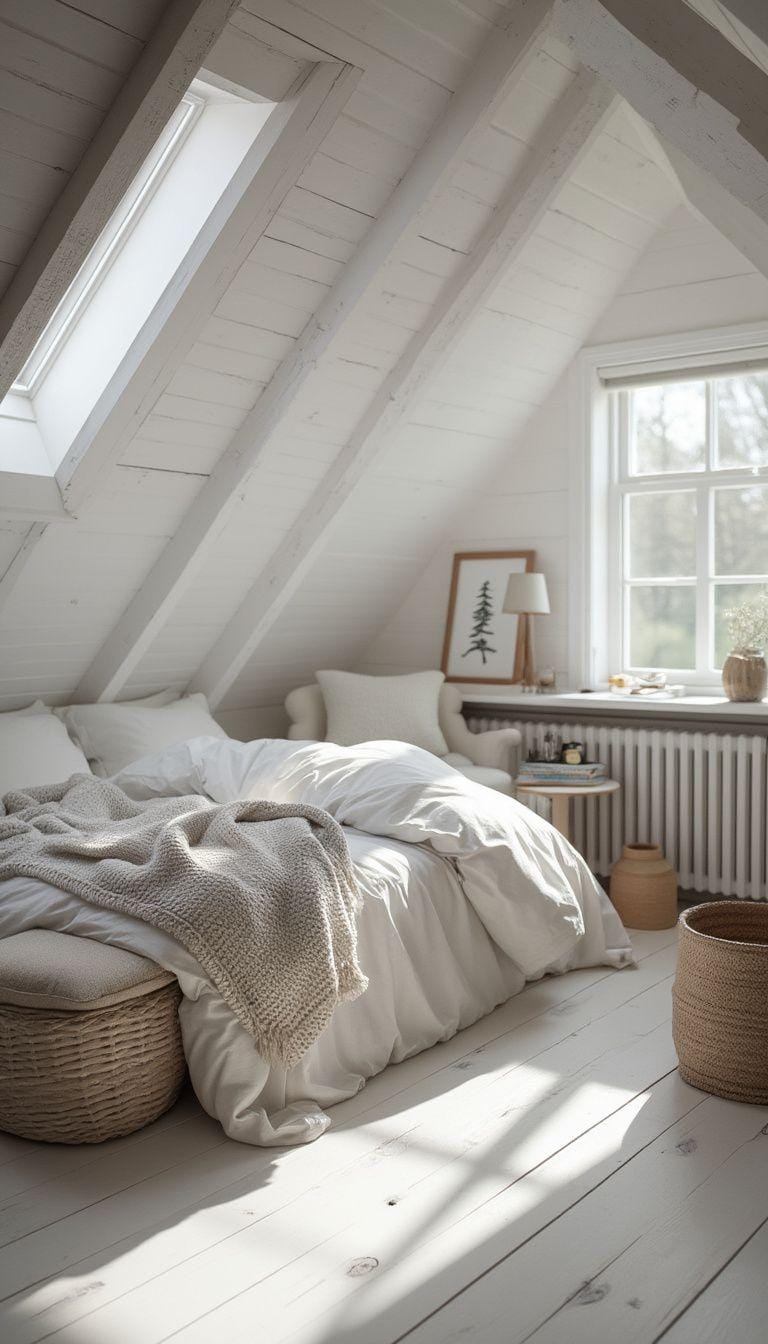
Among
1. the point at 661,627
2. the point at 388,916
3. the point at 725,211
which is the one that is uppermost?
the point at 725,211

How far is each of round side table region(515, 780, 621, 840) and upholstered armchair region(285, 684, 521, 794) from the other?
0.17 metres

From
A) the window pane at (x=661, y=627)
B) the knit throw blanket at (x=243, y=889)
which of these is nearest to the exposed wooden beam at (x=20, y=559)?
the knit throw blanket at (x=243, y=889)

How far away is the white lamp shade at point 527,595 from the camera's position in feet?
14.6

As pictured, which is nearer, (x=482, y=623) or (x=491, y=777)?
(x=491, y=777)

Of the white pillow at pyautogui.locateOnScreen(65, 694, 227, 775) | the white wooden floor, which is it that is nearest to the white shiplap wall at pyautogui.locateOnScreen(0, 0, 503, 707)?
the white pillow at pyautogui.locateOnScreen(65, 694, 227, 775)

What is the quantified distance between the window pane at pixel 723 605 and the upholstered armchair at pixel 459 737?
82cm

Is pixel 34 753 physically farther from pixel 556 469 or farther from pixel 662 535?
pixel 662 535

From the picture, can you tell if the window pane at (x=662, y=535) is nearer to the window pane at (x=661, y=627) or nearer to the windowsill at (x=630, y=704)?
the window pane at (x=661, y=627)

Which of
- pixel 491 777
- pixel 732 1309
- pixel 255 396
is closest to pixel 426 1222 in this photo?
pixel 732 1309

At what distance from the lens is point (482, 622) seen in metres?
4.83

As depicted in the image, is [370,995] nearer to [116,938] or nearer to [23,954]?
[116,938]

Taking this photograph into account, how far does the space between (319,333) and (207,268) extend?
49 centimetres

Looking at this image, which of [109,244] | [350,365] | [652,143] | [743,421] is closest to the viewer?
[109,244]

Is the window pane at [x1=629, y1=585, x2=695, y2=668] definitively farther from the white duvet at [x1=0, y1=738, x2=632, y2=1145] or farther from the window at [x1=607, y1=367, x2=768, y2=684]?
the white duvet at [x1=0, y1=738, x2=632, y2=1145]
